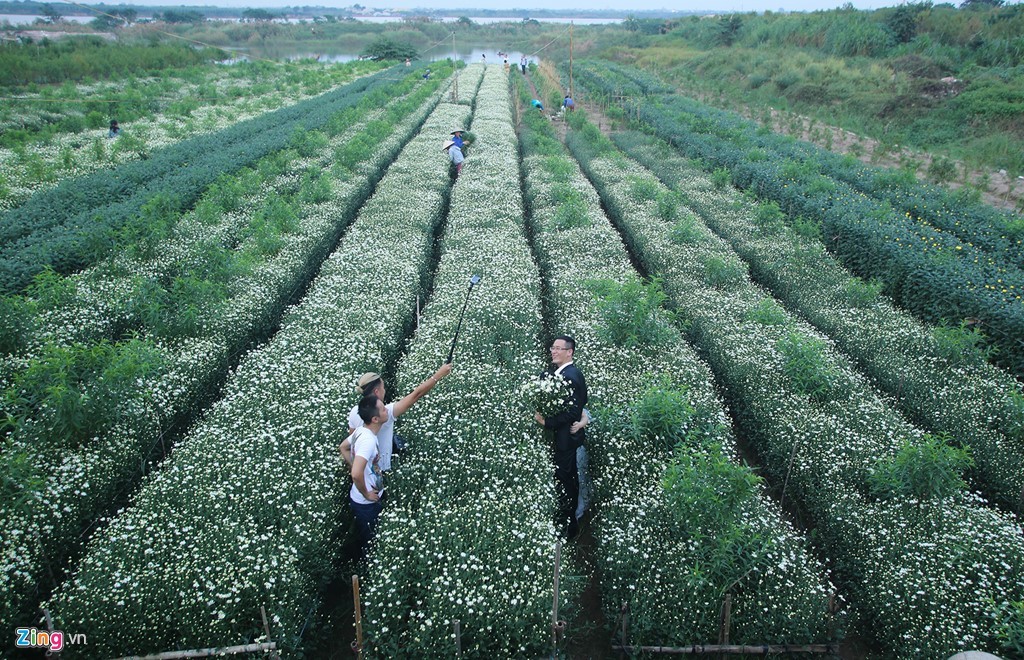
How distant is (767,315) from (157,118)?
36.3 meters

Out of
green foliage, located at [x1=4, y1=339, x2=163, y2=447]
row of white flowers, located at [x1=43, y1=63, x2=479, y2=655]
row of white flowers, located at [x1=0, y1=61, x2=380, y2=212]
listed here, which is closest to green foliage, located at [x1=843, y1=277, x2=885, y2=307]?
row of white flowers, located at [x1=43, y1=63, x2=479, y2=655]

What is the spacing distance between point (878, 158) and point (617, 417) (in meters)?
26.3

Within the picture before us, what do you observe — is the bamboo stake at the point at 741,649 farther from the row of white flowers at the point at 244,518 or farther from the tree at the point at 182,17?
the tree at the point at 182,17

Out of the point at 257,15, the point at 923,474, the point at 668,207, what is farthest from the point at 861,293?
the point at 257,15

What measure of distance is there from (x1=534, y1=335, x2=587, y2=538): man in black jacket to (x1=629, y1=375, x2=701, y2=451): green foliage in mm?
939

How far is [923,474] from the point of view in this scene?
7.35 m

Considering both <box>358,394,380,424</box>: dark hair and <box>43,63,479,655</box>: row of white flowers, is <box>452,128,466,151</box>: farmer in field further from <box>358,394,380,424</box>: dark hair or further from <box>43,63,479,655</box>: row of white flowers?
<box>358,394,380,424</box>: dark hair

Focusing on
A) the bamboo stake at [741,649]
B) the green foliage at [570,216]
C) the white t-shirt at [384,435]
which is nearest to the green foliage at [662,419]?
the bamboo stake at [741,649]

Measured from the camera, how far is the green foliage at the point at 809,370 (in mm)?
9508

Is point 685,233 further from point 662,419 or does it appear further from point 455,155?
point 455,155

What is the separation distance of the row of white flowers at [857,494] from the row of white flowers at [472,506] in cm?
324

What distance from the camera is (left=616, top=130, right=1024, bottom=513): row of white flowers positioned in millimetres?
8555

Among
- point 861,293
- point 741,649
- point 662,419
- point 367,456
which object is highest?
point 367,456

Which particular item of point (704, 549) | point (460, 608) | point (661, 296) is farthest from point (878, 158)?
point (460, 608)
